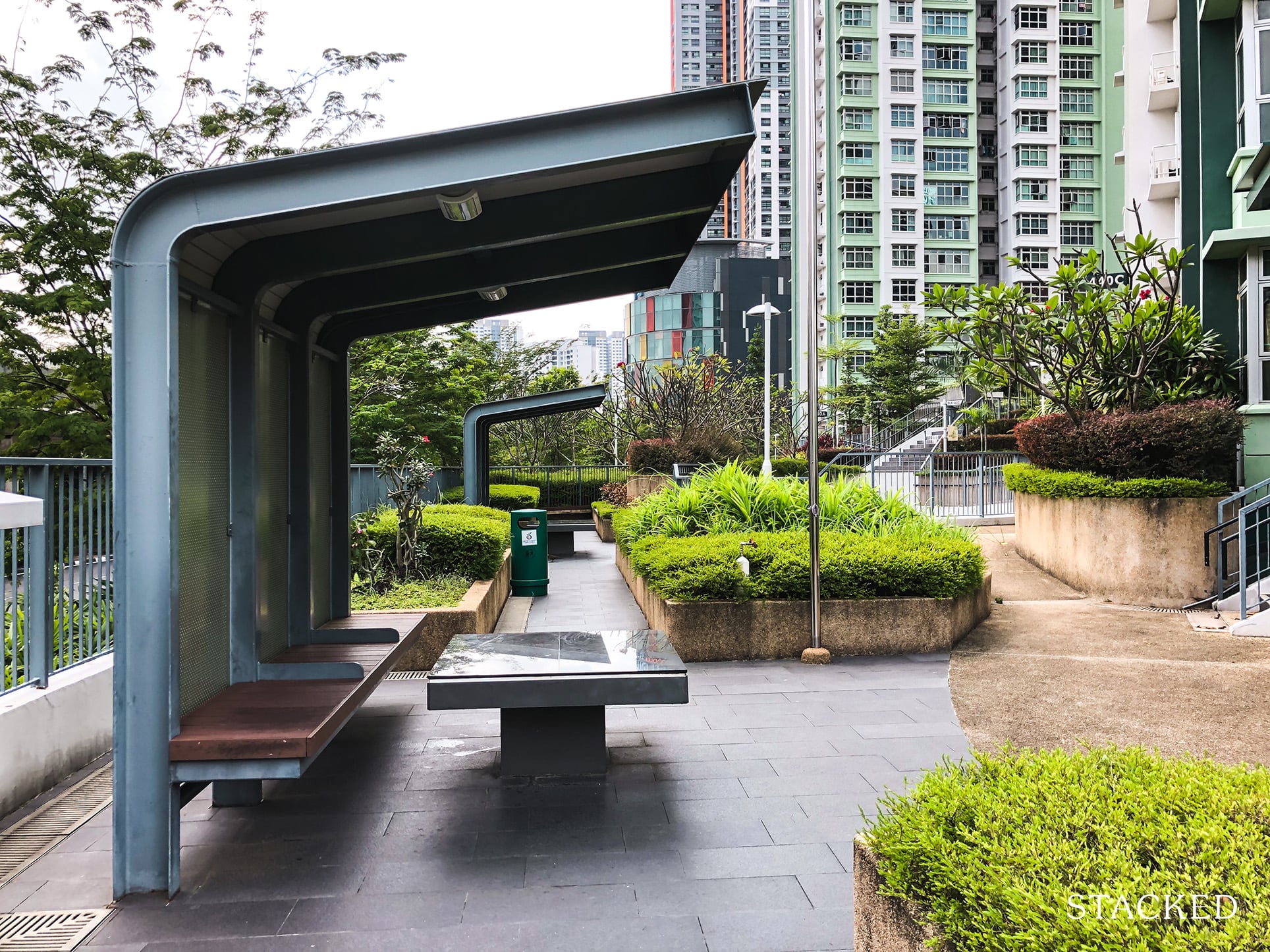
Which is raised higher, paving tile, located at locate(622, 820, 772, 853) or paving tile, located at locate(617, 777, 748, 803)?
paving tile, located at locate(622, 820, 772, 853)

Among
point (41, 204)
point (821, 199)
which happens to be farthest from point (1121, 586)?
point (821, 199)

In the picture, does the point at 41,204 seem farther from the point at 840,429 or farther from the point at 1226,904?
the point at 840,429

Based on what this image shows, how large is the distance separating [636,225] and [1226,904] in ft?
16.7

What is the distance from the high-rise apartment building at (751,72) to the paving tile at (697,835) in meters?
14.0

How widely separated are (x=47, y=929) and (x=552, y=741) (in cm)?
251

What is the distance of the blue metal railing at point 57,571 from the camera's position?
17.4 feet

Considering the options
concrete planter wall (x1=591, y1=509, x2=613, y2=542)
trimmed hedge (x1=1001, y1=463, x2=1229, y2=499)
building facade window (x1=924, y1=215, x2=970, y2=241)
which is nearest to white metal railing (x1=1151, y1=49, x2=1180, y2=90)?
trimmed hedge (x1=1001, y1=463, x2=1229, y2=499)

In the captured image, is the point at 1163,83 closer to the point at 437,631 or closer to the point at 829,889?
the point at 437,631

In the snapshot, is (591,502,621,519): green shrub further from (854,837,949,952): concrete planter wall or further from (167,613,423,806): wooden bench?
(854,837,949,952): concrete planter wall

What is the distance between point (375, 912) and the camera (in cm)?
368

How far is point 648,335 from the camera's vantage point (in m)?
91.3

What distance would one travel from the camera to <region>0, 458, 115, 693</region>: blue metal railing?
5.30 meters

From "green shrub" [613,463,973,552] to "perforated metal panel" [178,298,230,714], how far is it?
7.14 metres

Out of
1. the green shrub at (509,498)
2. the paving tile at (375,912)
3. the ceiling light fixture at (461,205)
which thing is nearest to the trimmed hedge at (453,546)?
the ceiling light fixture at (461,205)
